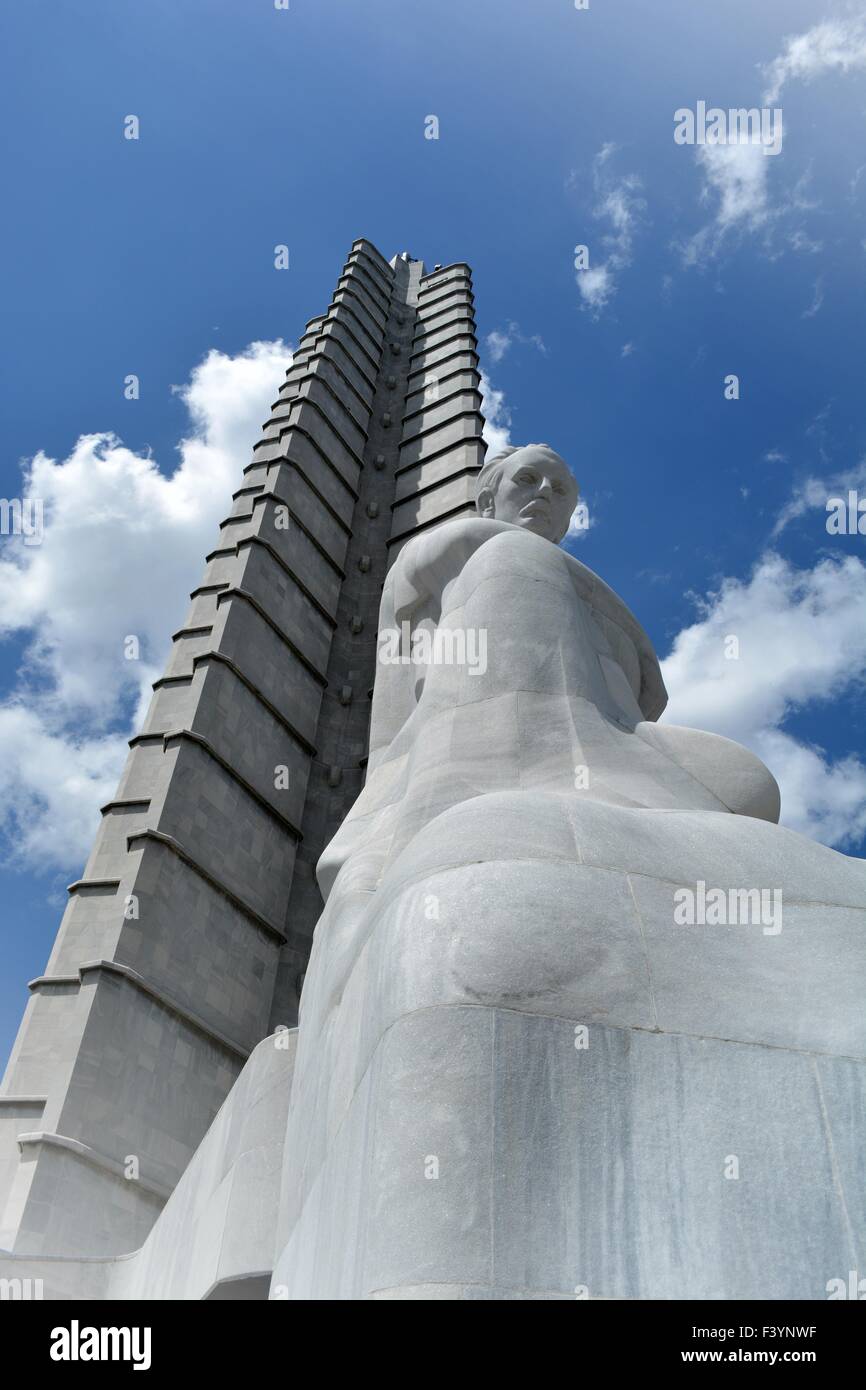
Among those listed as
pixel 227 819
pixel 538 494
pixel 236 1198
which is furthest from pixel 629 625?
pixel 227 819

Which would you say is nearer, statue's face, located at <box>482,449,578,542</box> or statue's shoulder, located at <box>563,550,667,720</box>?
statue's shoulder, located at <box>563,550,667,720</box>

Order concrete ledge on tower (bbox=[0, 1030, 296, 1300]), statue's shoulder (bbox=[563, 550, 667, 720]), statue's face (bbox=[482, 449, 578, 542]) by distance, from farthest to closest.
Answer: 1. statue's face (bbox=[482, 449, 578, 542])
2. statue's shoulder (bbox=[563, 550, 667, 720])
3. concrete ledge on tower (bbox=[0, 1030, 296, 1300])

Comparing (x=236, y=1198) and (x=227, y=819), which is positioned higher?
(x=227, y=819)

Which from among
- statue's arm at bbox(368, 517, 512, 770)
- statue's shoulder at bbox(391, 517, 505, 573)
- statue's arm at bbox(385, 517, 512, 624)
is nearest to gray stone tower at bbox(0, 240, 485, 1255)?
statue's arm at bbox(368, 517, 512, 770)

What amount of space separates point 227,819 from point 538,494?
10.3 metres

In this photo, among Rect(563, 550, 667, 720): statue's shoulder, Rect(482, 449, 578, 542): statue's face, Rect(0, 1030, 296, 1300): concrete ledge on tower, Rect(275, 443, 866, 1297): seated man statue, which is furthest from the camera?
Rect(482, 449, 578, 542): statue's face

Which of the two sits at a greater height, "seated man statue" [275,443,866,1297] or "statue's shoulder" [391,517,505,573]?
"statue's shoulder" [391,517,505,573]

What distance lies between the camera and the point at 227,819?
1594cm

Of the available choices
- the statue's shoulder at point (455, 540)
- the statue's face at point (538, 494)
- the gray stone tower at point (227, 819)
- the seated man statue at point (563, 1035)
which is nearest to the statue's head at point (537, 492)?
the statue's face at point (538, 494)

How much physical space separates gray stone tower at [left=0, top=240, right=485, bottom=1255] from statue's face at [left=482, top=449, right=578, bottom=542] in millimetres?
7635

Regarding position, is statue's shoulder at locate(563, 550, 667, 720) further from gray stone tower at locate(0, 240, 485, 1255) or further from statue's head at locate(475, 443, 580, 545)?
gray stone tower at locate(0, 240, 485, 1255)

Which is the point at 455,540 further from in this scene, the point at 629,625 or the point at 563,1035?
the point at 563,1035

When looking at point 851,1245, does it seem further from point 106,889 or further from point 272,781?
point 272,781

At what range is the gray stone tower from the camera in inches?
432
